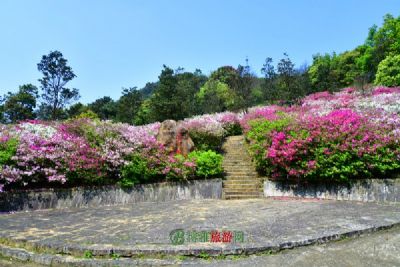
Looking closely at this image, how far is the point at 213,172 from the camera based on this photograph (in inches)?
368

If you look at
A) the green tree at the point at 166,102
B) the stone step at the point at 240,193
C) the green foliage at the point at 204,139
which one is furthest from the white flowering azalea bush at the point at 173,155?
the green tree at the point at 166,102

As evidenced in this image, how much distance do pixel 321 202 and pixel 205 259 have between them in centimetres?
474

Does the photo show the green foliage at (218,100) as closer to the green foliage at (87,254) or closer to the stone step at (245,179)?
the stone step at (245,179)

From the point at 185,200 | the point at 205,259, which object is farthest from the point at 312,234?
the point at 185,200

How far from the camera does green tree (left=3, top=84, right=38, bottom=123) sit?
1016 inches

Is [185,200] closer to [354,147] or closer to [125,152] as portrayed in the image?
[125,152]

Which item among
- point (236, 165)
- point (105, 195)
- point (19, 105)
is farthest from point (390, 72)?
point (19, 105)

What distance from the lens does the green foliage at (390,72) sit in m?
23.5

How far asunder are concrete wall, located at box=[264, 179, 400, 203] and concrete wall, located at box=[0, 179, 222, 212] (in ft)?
5.94

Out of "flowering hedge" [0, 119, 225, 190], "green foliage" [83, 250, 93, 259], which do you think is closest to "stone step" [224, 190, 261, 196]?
"flowering hedge" [0, 119, 225, 190]

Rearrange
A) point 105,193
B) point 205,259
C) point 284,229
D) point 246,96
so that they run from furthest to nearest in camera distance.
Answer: point 246,96, point 105,193, point 284,229, point 205,259

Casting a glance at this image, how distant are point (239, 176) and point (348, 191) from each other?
332cm

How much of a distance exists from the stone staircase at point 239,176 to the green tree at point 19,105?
68.4 ft

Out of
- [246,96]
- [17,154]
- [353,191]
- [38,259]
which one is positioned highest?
[246,96]
